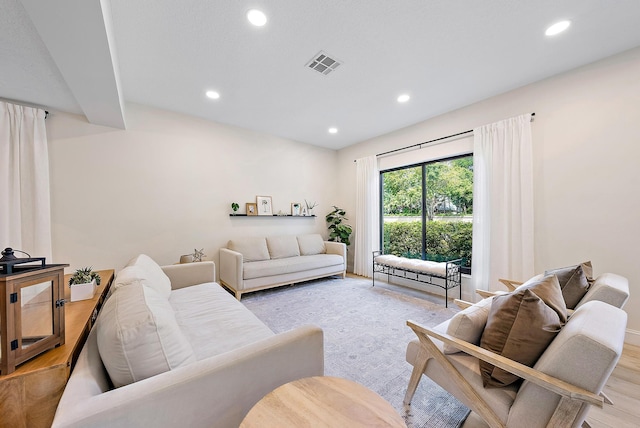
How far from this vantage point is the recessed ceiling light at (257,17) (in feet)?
5.79

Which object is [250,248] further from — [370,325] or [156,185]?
[370,325]

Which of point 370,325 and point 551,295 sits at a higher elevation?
point 551,295

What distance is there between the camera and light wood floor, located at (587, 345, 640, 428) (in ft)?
4.43

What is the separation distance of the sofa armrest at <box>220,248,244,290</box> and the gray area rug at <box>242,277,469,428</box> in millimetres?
304

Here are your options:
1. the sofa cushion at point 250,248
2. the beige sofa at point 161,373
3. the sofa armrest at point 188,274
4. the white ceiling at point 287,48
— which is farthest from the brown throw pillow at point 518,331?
the sofa cushion at point 250,248

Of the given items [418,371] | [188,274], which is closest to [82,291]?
[188,274]

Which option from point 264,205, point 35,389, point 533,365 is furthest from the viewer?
point 264,205

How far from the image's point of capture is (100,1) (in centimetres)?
129

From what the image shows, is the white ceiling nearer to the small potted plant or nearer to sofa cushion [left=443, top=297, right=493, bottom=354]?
the small potted plant

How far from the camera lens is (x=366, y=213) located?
182 inches

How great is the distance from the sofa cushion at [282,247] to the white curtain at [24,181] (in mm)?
2697

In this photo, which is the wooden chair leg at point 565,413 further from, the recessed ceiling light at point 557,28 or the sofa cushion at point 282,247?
the sofa cushion at point 282,247

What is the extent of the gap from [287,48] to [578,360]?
8.96 ft

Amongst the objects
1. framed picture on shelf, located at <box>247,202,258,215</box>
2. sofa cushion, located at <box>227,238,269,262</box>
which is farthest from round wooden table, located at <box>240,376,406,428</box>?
framed picture on shelf, located at <box>247,202,258,215</box>
